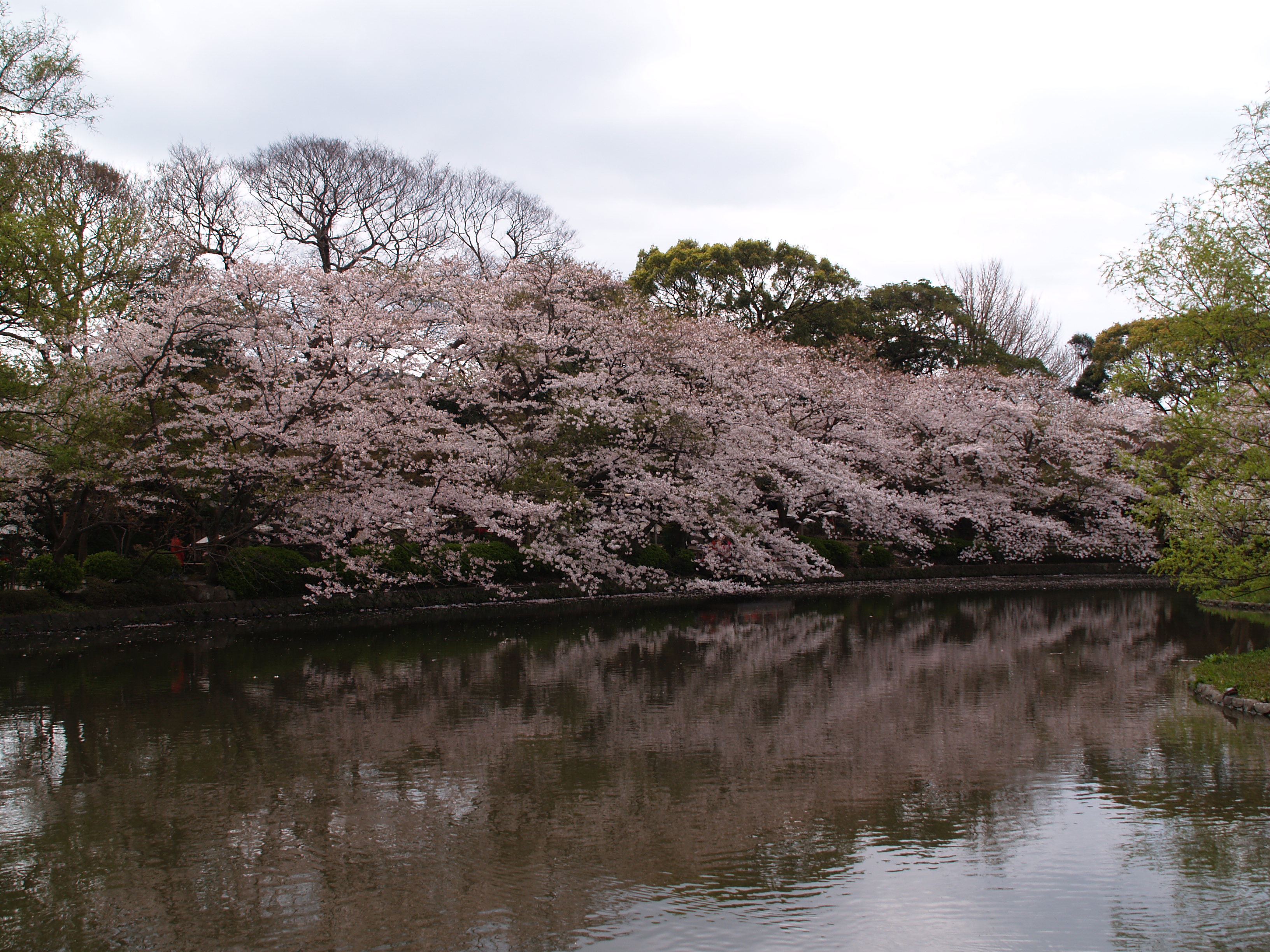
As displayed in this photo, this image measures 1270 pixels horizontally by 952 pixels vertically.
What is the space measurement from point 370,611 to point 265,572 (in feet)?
7.25

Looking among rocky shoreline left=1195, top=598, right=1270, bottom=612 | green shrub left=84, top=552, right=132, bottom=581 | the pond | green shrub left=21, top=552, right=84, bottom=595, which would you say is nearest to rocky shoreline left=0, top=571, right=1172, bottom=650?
green shrub left=21, top=552, right=84, bottom=595

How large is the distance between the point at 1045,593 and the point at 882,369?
13.5 metres

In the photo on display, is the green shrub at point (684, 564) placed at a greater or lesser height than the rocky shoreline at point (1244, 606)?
greater

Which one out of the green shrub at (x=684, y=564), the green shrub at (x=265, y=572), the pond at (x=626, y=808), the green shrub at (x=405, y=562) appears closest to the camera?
the pond at (x=626, y=808)

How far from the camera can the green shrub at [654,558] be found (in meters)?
23.0

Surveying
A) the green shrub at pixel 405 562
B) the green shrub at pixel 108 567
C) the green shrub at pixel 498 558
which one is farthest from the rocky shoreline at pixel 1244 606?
the green shrub at pixel 108 567

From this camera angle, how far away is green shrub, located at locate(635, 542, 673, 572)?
23.0m

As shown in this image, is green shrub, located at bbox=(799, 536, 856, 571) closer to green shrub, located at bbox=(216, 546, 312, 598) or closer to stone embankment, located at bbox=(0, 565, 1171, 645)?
stone embankment, located at bbox=(0, 565, 1171, 645)

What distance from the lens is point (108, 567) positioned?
17.0 metres

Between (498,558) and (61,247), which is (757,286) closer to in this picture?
(498,558)

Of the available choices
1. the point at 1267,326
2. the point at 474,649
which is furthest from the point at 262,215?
the point at 1267,326

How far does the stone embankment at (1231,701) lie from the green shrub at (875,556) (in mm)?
17842

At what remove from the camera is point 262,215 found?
31.3 m

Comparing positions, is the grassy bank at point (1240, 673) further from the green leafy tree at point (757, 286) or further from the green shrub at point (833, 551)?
the green leafy tree at point (757, 286)
